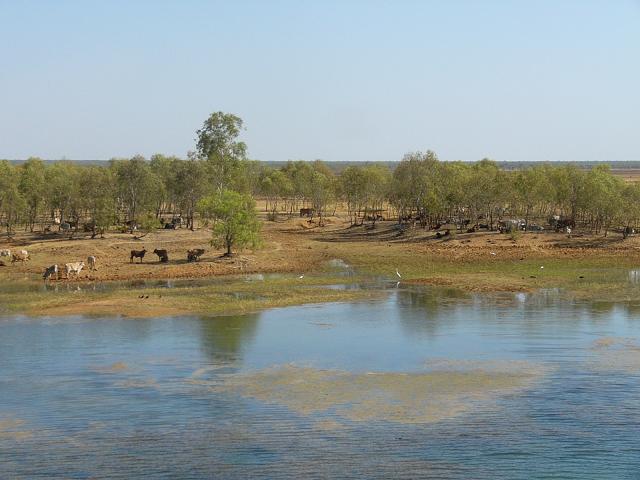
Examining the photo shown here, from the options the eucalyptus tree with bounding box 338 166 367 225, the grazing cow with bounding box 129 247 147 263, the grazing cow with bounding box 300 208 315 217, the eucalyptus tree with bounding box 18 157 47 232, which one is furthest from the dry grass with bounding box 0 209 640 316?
the grazing cow with bounding box 300 208 315 217

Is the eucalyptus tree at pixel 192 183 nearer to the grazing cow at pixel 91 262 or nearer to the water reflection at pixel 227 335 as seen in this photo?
the grazing cow at pixel 91 262

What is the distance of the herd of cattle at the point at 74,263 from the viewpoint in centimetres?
4609

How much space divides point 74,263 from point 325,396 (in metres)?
28.3

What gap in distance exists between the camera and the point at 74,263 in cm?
4709

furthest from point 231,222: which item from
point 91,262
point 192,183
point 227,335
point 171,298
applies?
point 227,335

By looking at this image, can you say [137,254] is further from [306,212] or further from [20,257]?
[306,212]

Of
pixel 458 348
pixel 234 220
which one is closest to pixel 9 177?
pixel 234 220

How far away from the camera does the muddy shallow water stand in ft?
58.2

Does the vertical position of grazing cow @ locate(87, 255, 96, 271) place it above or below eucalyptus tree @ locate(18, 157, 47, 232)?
below

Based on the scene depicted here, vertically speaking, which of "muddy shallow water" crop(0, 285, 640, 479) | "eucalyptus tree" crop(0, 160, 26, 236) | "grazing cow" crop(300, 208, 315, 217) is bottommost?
"muddy shallow water" crop(0, 285, 640, 479)

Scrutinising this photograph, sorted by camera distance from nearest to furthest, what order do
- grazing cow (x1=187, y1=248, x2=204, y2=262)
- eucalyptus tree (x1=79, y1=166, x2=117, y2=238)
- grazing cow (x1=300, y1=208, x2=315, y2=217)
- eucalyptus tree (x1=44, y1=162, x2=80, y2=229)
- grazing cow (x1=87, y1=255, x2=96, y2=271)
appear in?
grazing cow (x1=87, y1=255, x2=96, y2=271), grazing cow (x1=187, y1=248, x2=204, y2=262), eucalyptus tree (x1=79, y1=166, x2=117, y2=238), eucalyptus tree (x1=44, y1=162, x2=80, y2=229), grazing cow (x1=300, y1=208, x2=315, y2=217)

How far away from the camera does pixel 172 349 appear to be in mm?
28625

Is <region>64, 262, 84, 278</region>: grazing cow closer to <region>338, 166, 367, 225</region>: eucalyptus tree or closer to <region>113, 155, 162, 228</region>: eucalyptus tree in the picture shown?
<region>113, 155, 162, 228</region>: eucalyptus tree

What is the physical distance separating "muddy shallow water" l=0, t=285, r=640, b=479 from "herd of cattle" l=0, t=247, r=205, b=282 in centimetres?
1208
